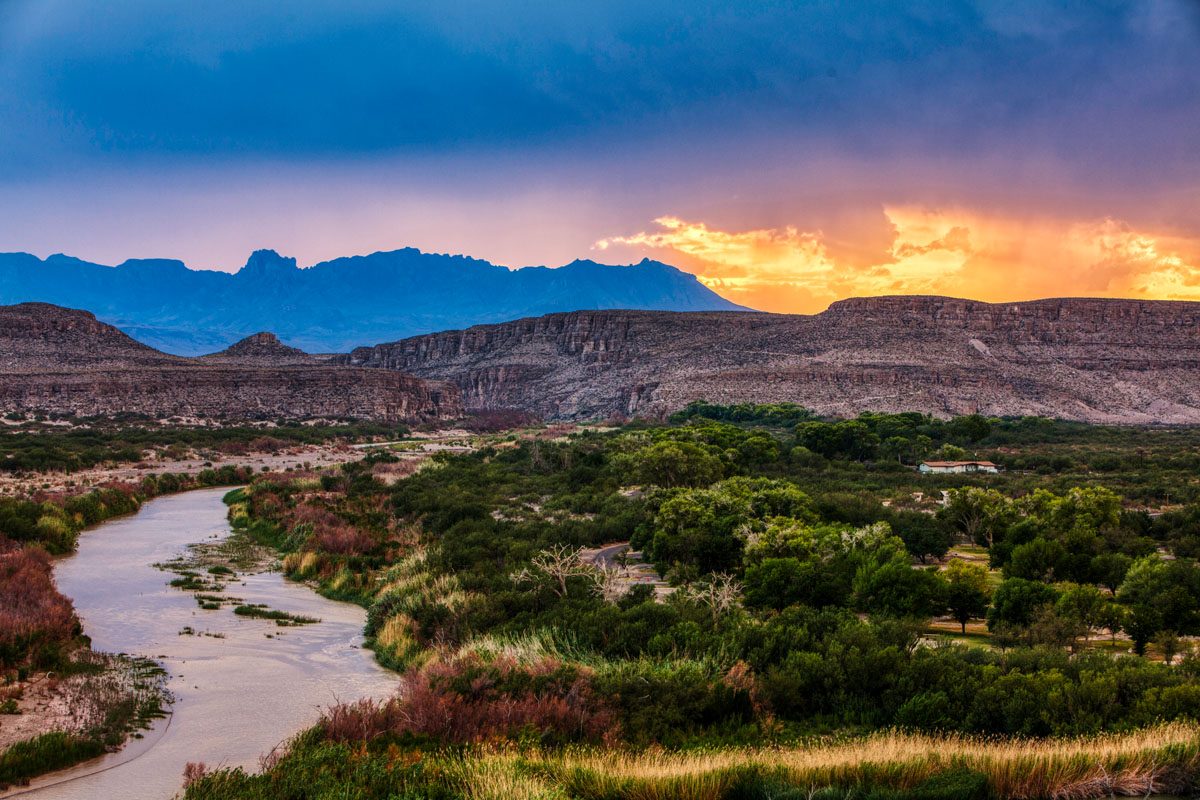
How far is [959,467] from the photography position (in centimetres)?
5012

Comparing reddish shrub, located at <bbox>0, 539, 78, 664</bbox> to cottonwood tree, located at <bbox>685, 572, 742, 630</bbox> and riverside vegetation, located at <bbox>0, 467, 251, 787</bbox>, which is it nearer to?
riverside vegetation, located at <bbox>0, 467, 251, 787</bbox>

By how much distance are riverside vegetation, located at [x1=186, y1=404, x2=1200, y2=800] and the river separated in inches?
46.6

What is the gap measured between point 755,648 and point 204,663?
450 inches

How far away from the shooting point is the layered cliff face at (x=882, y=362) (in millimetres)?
98438

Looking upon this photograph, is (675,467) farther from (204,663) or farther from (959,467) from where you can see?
(204,663)

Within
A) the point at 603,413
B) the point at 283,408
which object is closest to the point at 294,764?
the point at 283,408

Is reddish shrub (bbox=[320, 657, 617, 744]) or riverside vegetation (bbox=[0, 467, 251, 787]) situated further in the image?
riverside vegetation (bbox=[0, 467, 251, 787])

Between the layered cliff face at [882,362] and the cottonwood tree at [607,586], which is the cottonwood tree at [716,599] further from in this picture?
the layered cliff face at [882,362]

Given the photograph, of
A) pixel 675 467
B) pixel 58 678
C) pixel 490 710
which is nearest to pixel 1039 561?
pixel 490 710

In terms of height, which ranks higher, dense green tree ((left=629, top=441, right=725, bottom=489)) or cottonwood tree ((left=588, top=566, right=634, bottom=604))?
dense green tree ((left=629, top=441, right=725, bottom=489))

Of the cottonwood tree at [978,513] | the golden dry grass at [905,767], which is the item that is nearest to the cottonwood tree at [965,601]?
the golden dry grass at [905,767]

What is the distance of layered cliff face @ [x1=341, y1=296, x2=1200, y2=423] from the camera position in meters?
98.4

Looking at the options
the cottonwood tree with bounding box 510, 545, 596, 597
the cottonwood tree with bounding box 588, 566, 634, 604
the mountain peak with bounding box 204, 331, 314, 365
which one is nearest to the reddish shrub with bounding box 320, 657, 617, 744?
the cottonwood tree with bounding box 588, 566, 634, 604

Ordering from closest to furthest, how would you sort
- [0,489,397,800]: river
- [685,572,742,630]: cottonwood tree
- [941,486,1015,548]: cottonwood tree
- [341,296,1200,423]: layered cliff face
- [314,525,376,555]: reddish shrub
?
[0,489,397,800]: river → [685,572,742,630]: cottonwood tree → [314,525,376,555]: reddish shrub → [941,486,1015,548]: cottonwood tree → [341,296,1200,423]: layered cliff face
